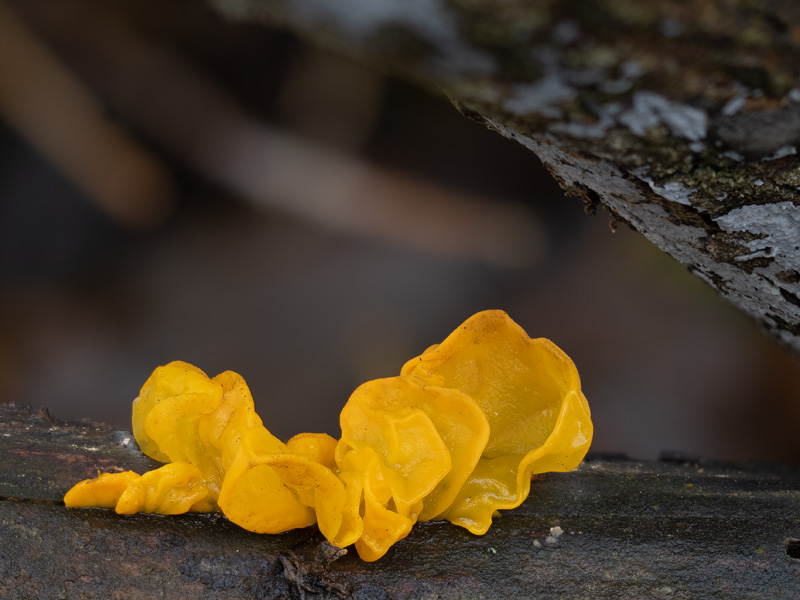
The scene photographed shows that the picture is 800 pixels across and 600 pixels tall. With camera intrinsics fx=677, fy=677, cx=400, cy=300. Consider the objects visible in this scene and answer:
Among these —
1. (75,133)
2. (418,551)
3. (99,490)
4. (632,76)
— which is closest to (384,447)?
(418,551)

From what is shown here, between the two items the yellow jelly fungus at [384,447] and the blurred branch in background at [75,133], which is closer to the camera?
the yellow jelly fungus at [384,447]

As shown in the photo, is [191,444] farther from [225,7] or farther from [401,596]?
[225,7]

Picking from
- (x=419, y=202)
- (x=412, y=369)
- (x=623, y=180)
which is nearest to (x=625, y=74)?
(x=623, y=180)

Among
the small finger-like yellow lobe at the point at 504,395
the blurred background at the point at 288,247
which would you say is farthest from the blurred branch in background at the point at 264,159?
the small finger-like yellow lobe at the point at 504,395

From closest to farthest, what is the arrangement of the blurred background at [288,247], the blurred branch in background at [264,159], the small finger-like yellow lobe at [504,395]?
the small finger-like yellow lobe at [504,395], the blurred background at [288,247], the blurred branch in background at [264,159]

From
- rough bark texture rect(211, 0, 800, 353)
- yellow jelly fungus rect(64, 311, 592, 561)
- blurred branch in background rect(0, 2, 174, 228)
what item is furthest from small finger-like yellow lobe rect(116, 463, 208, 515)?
blurred branch in background rect(0, 2, 174, 228)

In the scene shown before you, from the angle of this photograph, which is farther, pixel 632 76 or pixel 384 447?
pixel 384 447

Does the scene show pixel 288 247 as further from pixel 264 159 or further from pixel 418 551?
pixel 418 551

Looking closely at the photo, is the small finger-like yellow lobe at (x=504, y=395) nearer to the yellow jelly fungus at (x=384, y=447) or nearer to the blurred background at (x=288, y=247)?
the yellow jelly fungus at (x=384, y=447)
